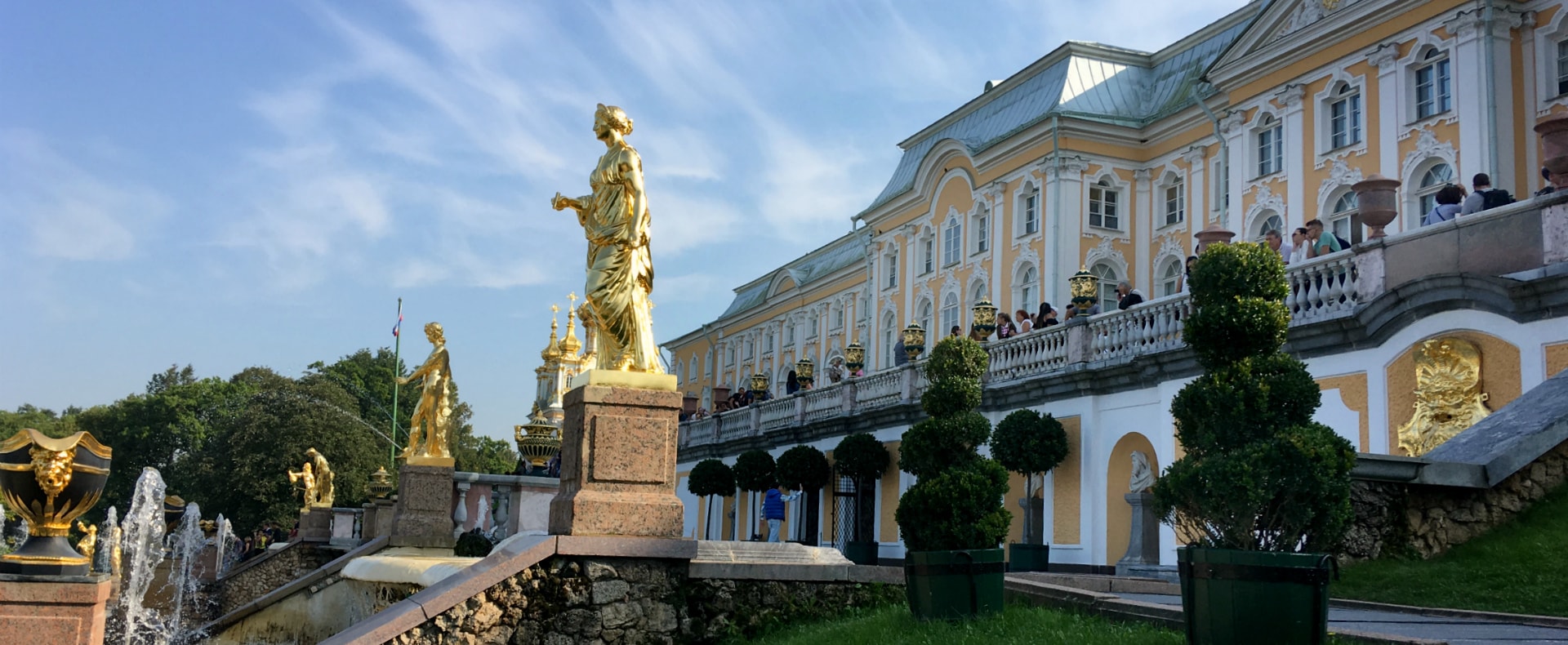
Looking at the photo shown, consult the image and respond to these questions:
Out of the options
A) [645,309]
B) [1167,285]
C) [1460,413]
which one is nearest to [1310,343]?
[1460,413]

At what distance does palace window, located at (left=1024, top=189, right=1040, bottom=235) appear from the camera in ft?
113

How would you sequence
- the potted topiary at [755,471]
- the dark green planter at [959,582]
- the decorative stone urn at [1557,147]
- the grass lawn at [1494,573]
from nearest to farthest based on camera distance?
1. the dark green planter at [959,582]
2. the grass lawn at [1494,573]
3. the decorative stone urn at [1557,147]
4. the potted topiary at [755,471]

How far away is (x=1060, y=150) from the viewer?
110 ft

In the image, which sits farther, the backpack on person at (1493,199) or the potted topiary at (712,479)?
the potted topiary at (712,479)

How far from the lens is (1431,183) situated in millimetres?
25000

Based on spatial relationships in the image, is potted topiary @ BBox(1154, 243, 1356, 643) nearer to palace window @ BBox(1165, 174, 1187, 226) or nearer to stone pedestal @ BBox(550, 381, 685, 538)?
stone pedestal @ BBox(550, 381, 685, 538)

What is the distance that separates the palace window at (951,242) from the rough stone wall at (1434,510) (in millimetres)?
27518

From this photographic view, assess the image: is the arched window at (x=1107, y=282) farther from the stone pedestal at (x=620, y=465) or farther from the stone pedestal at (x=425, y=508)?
the stone pedestal at (x=620, y=465)

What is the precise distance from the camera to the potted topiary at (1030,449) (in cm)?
2167

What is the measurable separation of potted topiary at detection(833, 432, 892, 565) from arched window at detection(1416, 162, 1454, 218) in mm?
11047

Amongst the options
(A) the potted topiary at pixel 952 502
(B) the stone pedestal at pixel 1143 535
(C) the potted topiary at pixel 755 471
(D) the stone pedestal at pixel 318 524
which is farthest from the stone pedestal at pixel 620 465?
(C) the potted topiary at pixel 755 471

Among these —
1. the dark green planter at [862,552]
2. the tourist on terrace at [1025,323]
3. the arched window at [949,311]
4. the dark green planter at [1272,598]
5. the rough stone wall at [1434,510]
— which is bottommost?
the dark green planter at [862,552]

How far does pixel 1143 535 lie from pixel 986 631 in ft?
34.9

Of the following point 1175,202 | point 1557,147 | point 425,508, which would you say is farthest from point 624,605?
point 1175,202
